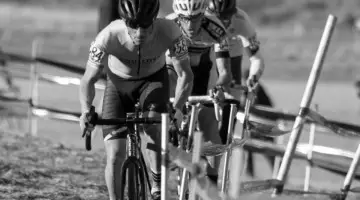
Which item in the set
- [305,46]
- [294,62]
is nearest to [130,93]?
[294,62]

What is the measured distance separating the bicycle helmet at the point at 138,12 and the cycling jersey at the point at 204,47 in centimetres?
189

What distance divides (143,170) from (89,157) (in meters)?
4.69

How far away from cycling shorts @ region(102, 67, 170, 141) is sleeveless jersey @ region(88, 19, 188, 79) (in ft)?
0.20

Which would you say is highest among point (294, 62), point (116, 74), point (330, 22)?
point (330, 22)

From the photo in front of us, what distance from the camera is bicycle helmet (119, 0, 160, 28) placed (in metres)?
7.57

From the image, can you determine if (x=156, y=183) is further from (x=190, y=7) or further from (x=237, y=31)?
(x=237, y=31)

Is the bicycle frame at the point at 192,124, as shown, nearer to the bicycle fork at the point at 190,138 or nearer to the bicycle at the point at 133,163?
the bicycle fork at the point at 190,138

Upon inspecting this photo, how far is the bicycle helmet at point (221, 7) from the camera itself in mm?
10508

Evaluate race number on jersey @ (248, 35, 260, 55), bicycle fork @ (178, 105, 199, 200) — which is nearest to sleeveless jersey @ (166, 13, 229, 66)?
race number on jersey @ (248, 35, 260, 55)

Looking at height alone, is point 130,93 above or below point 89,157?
above

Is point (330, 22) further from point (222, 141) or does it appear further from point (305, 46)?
point (305, 46)

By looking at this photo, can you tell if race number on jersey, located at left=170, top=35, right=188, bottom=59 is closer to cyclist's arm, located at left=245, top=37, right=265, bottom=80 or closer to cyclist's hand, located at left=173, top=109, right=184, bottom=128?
cyclist's hand, located at left=173, top=109, right=184, bottom=128

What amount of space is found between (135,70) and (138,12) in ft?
2.68

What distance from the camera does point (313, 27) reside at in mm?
66625
